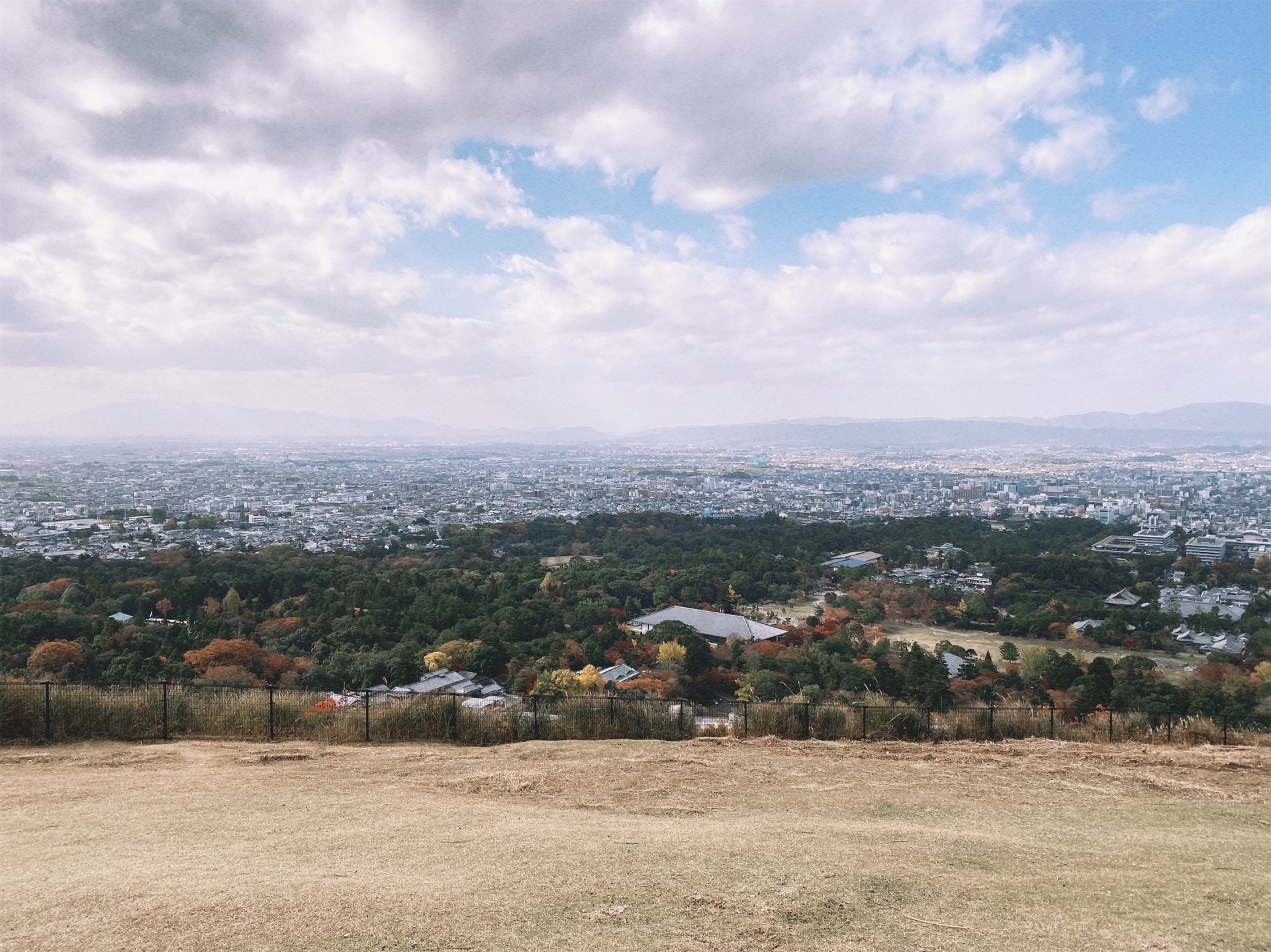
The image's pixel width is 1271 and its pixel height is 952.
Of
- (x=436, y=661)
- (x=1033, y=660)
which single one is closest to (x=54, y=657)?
(x=436, y=661)

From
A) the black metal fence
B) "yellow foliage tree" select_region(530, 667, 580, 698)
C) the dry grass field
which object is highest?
the dry grass field

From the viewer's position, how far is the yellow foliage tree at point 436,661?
2041 cm

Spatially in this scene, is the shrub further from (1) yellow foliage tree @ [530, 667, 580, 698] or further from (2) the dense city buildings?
(2) the dense city buildings

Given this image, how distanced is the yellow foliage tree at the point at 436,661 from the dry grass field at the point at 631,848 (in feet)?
36.2

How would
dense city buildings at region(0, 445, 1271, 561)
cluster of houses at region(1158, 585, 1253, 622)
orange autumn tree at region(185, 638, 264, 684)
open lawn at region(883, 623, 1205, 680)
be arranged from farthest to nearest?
dense city buildings at region(0, 445, 1271, 561) → cluster of houses at region(1158, 585, 1253, 622) → open lawn at region(883, 623, 1205, 680) → orange autumn tree at region(185, 638, 264, 684)

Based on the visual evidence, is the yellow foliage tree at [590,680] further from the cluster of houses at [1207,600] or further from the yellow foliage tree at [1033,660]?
the cluster of houses at [1207,600]

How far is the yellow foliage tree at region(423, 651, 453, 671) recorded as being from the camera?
20.4 m

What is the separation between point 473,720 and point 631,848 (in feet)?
17.2

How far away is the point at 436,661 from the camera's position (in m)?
20.6

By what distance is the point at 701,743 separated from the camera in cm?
992

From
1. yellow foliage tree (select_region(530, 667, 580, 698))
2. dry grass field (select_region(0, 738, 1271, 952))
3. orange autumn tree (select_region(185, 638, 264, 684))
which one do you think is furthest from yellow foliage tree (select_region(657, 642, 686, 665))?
dry grass field (select_region(0, 738, 1271, 952))

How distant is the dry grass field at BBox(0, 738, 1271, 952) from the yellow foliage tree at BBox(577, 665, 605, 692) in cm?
867

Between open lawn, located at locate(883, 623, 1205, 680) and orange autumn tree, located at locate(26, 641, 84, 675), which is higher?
orange autumn tree, located at locate(26, 641, 84, 675)

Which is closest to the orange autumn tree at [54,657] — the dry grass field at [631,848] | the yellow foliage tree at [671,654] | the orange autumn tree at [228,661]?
the orange autumn tree at [228,661]
